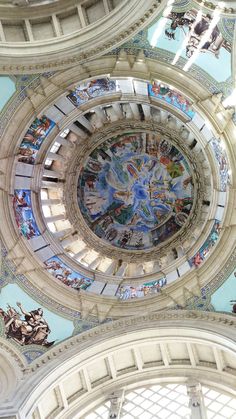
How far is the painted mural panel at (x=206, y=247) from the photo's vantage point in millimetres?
18427

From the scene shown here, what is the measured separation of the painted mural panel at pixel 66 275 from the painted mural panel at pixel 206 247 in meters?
3.78

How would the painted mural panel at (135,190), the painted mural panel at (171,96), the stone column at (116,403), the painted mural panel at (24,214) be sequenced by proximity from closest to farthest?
the stone column at (116,403)
the painted mural panel at (171,96)
the painted mural panel at (24,214)
the painted mural panel at (135,190)

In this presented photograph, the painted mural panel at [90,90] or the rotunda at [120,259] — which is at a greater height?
the painted mural panel at [90,90]

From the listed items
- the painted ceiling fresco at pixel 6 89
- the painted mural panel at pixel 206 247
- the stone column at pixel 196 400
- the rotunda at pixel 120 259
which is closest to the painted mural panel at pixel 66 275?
the rotunda at pixel 120 259

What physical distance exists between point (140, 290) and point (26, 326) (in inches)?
154

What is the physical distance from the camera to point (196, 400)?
57.2 feet

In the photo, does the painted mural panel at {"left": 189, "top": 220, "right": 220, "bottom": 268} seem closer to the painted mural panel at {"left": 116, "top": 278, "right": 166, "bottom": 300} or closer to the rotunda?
the rotunda

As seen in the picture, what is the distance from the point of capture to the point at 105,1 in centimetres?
1666

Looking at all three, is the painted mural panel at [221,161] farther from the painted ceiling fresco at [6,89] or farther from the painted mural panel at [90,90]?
the painted ceiling fresco at [6,89]

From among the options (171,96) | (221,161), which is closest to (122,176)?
(171,96)

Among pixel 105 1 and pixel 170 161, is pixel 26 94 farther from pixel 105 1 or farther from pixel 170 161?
pixel 170 161

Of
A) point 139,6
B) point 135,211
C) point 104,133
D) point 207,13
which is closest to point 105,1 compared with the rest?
point 139,6

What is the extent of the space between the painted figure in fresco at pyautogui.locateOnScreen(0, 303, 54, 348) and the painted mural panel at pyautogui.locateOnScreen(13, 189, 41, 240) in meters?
2.57

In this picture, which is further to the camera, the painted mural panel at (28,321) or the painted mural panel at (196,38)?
the painted mural panel at (28,321)
